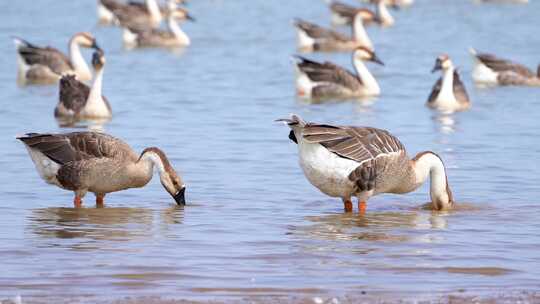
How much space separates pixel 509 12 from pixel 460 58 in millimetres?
8349

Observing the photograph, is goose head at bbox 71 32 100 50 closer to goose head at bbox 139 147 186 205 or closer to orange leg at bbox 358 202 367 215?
goose head at bbox 139 147 186 205

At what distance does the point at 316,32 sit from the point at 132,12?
7262mm

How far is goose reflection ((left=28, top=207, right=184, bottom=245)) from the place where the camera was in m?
9.30

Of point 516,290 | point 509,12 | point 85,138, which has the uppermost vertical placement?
point 509,12

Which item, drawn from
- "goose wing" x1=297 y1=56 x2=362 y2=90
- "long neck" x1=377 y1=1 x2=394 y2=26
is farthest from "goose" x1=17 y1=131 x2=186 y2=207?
"long neck" x1=377 y1=1 x2=394 y2=26

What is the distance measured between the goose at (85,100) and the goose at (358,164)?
7.34 meters

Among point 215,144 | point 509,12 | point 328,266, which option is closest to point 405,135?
point 215,144

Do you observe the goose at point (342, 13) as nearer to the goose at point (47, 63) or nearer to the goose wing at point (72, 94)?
the goose at point (47, 63)

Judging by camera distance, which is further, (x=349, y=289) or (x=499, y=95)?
(x=499, y=95)

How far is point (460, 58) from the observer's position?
25422 millimetres

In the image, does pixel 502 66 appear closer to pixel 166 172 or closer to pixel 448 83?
pixel 448 83

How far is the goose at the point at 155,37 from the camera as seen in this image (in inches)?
1101

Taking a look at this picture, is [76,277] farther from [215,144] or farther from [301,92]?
[301,92]

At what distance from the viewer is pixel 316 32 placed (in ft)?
91.9
